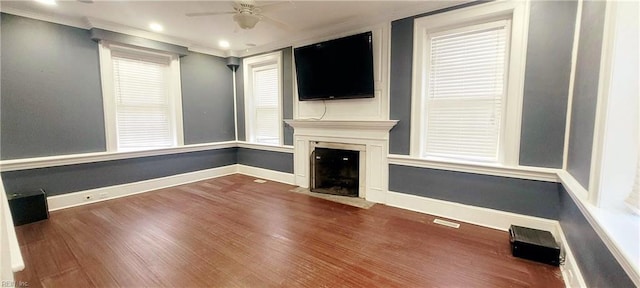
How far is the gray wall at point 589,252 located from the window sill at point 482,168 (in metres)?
0.28

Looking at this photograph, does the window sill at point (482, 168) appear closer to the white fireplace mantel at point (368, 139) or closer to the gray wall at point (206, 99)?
the white fireplace mantel at point (368, 139)

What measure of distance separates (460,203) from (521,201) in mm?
563

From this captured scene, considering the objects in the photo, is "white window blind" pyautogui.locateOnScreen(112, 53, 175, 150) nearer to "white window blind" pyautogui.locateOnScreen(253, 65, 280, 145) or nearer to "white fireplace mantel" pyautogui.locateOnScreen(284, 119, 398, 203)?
"white window blind" pyautogui.locateOnScreen(253, 65, 280, 145)

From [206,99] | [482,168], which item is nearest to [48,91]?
[206,99]

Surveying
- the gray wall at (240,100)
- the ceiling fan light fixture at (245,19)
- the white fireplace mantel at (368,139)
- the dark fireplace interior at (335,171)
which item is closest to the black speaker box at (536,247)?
the white fireplace mantel at (368,139)

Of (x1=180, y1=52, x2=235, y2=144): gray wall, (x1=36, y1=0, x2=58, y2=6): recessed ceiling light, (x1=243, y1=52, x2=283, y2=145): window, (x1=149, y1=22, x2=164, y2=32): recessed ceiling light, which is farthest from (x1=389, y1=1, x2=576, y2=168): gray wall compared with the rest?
(x1=36, y1=0, x2=58, y2=6): recessed ceiling light

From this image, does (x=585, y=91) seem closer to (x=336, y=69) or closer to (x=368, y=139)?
(x=368, y=139)

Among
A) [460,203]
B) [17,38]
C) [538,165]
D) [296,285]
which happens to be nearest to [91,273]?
[296,285]

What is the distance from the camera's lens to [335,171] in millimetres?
4180

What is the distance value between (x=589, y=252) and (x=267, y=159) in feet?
14.2

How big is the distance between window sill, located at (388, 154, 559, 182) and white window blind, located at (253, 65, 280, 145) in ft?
7.85

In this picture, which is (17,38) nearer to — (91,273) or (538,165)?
(91,273)

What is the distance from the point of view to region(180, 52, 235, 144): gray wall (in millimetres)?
4707

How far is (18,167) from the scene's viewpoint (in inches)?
124
